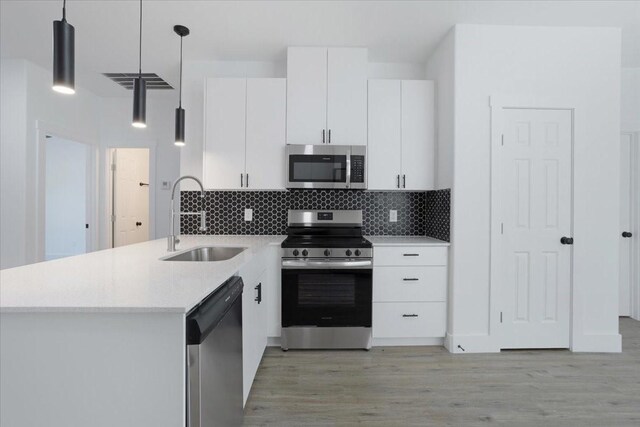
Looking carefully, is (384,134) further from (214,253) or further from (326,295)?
(214,253)

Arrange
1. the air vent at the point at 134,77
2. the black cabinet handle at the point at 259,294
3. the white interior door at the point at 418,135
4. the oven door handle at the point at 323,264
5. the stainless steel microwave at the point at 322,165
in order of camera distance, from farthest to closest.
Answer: the air vent at the point at 134,77 < the white interior door at the point at 418,135 < the stainless steel microwave at the point at 322,165 < the oven door handle at the point at 323,264 < the black cabinet handle at the point at 259,294

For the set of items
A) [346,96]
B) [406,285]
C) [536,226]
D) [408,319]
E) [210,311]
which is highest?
[346,96]

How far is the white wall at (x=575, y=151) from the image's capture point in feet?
9.41

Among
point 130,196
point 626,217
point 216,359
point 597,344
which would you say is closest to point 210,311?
point 216,359

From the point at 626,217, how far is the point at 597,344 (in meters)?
1.79

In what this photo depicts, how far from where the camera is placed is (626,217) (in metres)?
3.79

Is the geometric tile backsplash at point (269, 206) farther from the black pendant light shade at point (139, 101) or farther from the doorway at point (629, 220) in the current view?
the doorway at point (629, 220)

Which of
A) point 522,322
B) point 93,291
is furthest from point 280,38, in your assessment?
point 522,322

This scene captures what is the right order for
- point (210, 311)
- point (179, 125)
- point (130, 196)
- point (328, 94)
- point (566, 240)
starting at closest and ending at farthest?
point (210, 311), point (179, 125), point (566, 240), point (328, 94), point (130, 196)

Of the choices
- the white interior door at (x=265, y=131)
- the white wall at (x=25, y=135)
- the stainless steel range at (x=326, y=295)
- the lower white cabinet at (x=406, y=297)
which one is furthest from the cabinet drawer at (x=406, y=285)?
the white wall at (x=25, y=135)

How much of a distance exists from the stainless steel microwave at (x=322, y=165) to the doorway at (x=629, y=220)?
3.10m

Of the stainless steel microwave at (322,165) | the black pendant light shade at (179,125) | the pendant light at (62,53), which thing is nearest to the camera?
the pendant light at (62,53)

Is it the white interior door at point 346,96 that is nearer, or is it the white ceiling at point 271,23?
the white ceiling at point 271,23

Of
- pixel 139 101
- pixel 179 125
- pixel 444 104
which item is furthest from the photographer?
pixel 444 104
